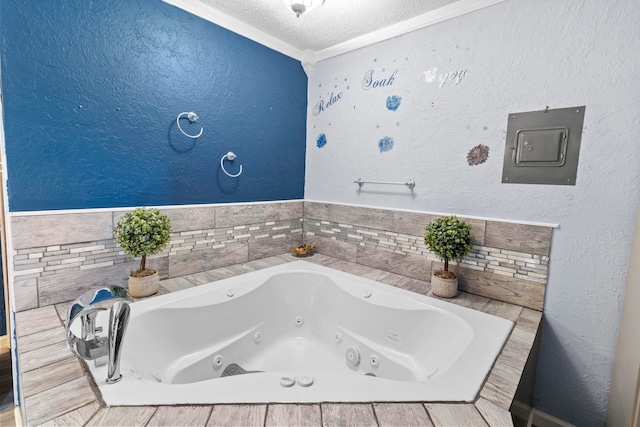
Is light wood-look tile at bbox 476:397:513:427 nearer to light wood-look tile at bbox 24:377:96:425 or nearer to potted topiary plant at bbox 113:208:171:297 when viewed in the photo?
light wood-look tile at bbox 24:377:96:425

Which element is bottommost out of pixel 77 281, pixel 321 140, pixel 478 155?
pixel 77 281

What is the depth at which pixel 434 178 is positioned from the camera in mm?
1804

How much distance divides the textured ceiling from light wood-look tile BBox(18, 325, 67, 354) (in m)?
1.79

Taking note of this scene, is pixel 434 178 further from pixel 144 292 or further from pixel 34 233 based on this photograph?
pixel 34 233

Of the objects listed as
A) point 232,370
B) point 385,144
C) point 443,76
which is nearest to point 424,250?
point 385,144

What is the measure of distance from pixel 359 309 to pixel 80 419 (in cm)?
127

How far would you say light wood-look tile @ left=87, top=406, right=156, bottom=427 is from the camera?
29.0 inches

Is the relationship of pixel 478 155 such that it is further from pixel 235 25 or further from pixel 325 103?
pixel 235 25

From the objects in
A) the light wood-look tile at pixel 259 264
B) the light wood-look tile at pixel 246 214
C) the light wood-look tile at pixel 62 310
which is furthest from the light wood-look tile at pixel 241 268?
the light wood-look tile at pixel 62 310

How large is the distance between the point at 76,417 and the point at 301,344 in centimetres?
127

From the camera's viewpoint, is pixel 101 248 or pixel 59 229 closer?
pixel 59 229

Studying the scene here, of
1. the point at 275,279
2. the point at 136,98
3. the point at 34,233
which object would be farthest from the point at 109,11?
the point at 275,279

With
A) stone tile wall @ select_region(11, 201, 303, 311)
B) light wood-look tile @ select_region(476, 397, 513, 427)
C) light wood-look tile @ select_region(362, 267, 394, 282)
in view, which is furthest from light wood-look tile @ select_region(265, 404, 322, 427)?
stone tile wall @ select_region(11, 201, 303, 311)

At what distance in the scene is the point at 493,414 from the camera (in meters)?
0.80
